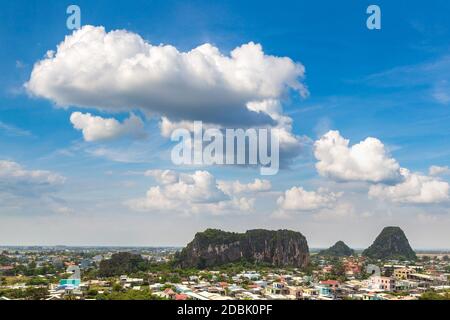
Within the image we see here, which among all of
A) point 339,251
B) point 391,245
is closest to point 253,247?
point 339,251

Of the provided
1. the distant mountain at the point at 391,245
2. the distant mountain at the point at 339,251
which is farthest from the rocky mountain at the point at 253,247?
the distant mountain at the point at 391,245

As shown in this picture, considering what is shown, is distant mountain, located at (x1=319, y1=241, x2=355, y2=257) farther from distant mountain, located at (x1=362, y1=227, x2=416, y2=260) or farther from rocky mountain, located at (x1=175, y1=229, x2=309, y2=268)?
rocky mountain, located at (x1=175, y1=229, x2=309, y2=268)

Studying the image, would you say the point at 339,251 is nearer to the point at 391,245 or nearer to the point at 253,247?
the point at 391,245

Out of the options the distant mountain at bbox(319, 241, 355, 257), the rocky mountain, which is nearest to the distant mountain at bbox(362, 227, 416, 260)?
the distant mountain at bbox(319, 241, 355, 257)

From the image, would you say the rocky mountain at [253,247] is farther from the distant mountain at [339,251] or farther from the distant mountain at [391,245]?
the distant mountain at [391,245]

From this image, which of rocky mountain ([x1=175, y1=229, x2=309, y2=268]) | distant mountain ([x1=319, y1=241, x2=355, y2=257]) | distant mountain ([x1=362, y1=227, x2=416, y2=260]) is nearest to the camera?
rocky mountain ([x1=175, y1=229, x2=309, y2=268])

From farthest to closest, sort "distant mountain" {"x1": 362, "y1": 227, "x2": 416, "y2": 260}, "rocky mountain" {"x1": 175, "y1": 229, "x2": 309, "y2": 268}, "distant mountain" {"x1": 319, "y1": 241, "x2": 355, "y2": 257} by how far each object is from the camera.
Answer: "distant mountain" {"x1": 319, "y1": 241, "x2": 355, "y2": 257} → "distant mountain" {"x1": 362, "y1": 227, "x2": 416, "y2": 260} → "rocky mountain" {"x1": 175, "y1": 229, "x2": 309, "y2": 268}
